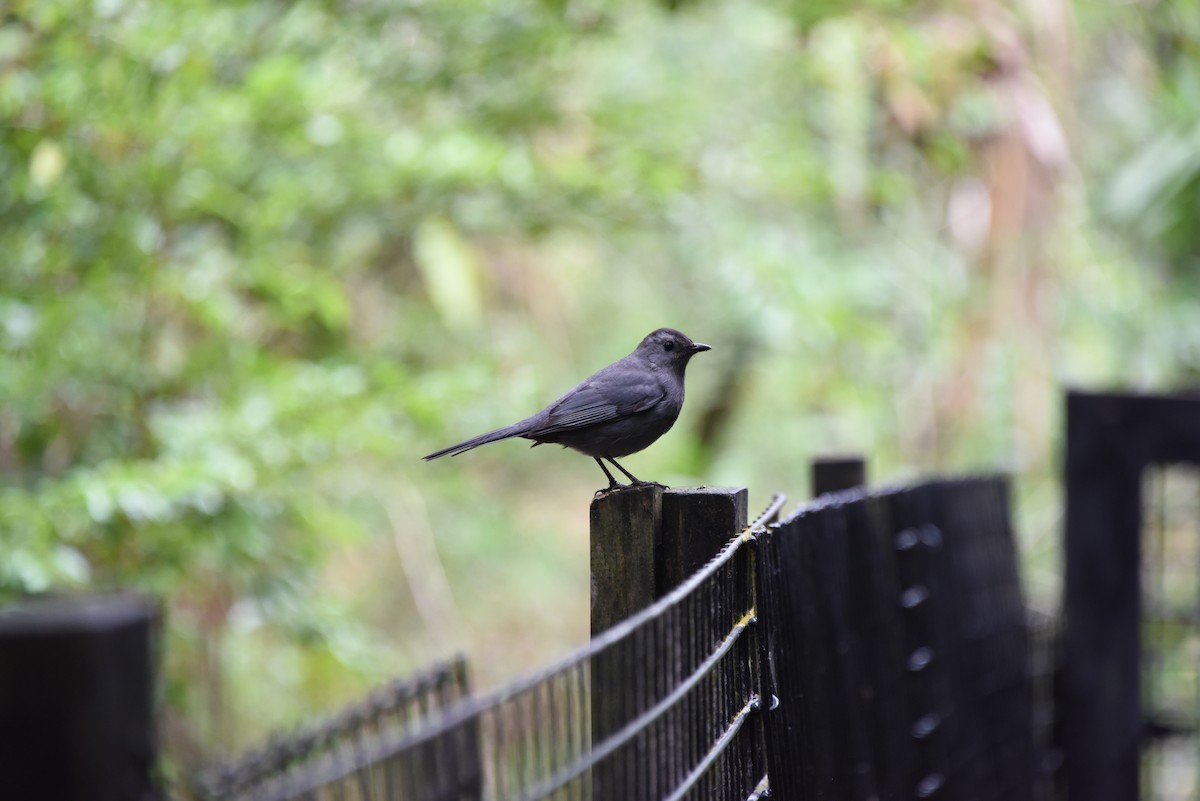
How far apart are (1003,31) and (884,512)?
5035mm

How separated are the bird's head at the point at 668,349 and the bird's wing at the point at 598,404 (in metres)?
0.17

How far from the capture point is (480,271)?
30.4 ft

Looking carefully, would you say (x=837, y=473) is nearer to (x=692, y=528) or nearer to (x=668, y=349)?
(x=668, y=349)

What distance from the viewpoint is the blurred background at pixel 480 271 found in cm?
459

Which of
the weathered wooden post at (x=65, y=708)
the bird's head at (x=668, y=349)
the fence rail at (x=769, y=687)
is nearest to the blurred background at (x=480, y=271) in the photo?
the bird's head at (x=668, y=349)

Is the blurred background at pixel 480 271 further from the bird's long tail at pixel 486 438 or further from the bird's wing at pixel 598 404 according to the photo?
the bird's wing at pixel 598 404

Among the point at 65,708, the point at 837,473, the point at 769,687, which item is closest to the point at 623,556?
the point at 769,687

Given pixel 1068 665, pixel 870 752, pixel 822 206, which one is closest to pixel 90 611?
pixel 870 752

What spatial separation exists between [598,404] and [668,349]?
36 cm

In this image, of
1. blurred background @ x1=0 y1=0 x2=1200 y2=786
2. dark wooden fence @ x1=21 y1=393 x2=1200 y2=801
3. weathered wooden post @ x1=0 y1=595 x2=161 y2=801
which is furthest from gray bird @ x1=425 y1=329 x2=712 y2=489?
weathered wooden post @ x1=0 y1=595 x2=161 y2=801

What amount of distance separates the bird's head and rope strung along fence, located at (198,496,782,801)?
4.21 feet

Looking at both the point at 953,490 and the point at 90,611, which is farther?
the point at 953,490

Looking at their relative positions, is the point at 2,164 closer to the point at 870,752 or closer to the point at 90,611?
the point at 870,752

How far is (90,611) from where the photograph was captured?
1.03 m
